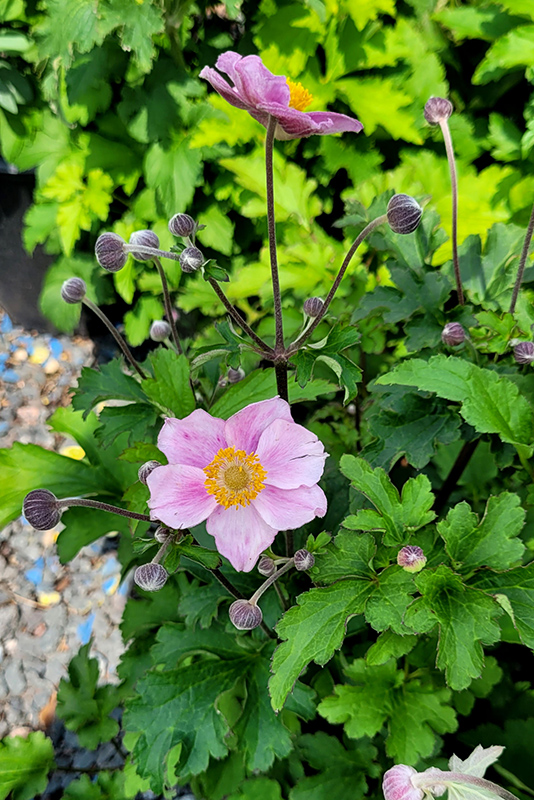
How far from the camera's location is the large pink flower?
896mm

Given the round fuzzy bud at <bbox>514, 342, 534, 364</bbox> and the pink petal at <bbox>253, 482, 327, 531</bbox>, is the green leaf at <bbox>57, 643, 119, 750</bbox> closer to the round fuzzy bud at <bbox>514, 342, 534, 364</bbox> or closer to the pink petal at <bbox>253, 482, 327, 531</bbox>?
the pink petal at <bbox>253, 482, 327, 531</bbox>

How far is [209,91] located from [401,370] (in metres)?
1.76

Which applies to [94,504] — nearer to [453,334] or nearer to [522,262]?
[453,334]

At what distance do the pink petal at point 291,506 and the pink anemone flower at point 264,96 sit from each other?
0.54 m

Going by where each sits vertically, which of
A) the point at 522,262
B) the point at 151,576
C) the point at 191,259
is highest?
the point at 191,259

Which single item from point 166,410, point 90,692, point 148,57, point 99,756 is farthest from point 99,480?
point 148,57

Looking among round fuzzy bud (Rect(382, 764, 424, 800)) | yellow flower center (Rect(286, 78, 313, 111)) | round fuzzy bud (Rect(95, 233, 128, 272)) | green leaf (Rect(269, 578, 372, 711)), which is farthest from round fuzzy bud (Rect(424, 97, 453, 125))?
round fuzzy bud (Rect(382, 764, 424, 800))

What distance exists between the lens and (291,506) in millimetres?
913

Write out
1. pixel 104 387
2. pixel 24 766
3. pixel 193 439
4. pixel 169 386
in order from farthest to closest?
pixel 24 766 → pixel 104 387 → pixel 169 386 → pixel 193 439

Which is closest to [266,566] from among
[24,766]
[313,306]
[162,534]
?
[162,534]

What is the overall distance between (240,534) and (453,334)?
0.52 meters

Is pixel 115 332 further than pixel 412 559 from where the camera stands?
Yes

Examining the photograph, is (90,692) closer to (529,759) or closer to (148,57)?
(529,759)

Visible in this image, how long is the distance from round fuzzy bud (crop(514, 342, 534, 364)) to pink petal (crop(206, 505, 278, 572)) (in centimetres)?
52
